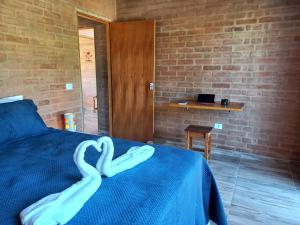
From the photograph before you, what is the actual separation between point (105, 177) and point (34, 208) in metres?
0.44

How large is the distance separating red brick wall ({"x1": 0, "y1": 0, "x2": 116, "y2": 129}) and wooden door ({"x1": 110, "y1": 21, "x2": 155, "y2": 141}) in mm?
641

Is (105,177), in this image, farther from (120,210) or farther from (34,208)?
(34,208)

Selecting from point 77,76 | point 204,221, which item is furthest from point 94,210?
point 77,76

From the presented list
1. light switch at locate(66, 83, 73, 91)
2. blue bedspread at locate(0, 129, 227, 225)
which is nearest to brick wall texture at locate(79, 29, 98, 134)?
light switch at locate(66, 83, 73, 91)

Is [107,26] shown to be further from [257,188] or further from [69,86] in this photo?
[257,188]

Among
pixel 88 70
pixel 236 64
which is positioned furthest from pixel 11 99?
pixel 88 70

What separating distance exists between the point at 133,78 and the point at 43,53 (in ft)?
4.97

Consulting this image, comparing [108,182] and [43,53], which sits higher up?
[43,53]

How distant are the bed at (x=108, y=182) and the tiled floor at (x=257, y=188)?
505 mm

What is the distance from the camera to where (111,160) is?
4.71ft

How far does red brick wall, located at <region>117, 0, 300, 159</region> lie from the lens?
3031 millimetres

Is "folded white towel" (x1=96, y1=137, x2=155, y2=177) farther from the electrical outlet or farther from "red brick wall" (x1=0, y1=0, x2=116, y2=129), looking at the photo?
the electrical outlet

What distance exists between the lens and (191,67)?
3.59 meters

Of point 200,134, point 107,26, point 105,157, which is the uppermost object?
point 107,26
